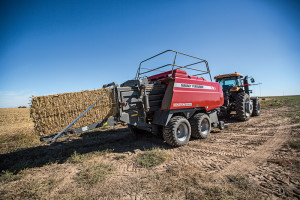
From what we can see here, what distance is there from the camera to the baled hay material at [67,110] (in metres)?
3.71

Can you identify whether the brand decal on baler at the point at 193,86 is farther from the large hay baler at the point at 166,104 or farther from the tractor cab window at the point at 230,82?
the tractor cab window at the point at 230,82

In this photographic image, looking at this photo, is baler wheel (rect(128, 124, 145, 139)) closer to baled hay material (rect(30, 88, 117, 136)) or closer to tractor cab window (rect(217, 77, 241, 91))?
baled hay material (rect(30, 88, 117, 136))

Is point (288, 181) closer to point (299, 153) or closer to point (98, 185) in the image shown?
point (299, 153)

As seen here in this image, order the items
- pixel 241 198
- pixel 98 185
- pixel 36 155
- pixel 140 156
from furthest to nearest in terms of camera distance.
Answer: pixel 36 155 → pixel 140 156 → pixel 98 185 → pixel 241 198

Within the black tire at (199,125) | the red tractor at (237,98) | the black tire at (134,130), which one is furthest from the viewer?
the red tractor at (237,98)

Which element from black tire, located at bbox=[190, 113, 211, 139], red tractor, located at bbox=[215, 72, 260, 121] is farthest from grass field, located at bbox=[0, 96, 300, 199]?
red tractor, located at bbox=[215, 72, 260, 121]

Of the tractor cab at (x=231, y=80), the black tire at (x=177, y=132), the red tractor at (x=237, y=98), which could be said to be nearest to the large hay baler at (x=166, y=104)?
the black tire at (x=177, y=132)

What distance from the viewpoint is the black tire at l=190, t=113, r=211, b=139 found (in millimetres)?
5910

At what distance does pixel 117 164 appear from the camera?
4.01 m

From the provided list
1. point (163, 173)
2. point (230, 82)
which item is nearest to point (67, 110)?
point (163, 173)

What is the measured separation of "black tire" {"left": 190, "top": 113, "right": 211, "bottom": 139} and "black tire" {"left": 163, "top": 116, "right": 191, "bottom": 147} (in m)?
0.49

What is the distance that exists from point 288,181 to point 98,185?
372 cm

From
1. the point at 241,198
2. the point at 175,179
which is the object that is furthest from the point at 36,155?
the point at 241,198

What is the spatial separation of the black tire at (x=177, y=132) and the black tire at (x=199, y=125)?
19.4 inches
